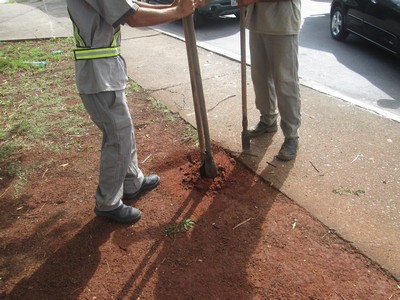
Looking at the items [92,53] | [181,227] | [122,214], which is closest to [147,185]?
[122,214]

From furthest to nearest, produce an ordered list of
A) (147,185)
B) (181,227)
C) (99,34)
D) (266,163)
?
(266,163) < (147,185) < (181,227) < (99,34)

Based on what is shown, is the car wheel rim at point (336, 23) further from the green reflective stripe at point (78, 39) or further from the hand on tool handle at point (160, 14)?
the green reflective stripe at point (78, 39)

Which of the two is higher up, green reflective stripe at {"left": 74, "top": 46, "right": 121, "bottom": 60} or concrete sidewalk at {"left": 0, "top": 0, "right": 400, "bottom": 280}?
green reflective stripe at {"left": 74, "top": 46, "right": 121, "bottom": 60}

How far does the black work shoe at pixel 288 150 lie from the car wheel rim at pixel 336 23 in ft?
14.6

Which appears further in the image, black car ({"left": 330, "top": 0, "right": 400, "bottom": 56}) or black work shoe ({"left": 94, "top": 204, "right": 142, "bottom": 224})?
black car ({"left": 330, "top": 0, "right": 400, "bottom": 56})

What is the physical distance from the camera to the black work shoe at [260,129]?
12.7 feet

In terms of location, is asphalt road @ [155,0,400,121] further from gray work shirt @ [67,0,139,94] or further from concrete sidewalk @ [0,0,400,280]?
gray work shirt @ [67,0,139,94]

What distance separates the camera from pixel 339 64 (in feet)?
19.7

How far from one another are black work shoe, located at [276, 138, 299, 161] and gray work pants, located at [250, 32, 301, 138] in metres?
0.06

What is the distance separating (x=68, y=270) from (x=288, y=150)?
2.14 m

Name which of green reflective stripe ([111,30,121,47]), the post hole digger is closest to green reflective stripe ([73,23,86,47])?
green reflective stripe ([111,30,121,47])

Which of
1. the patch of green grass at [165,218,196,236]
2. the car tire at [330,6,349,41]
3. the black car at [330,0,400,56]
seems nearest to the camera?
the patch of green grass at [165,218,196,236]

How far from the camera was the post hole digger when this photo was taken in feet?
8.82

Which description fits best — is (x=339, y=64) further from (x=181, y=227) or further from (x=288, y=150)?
(x=181, y=227)
